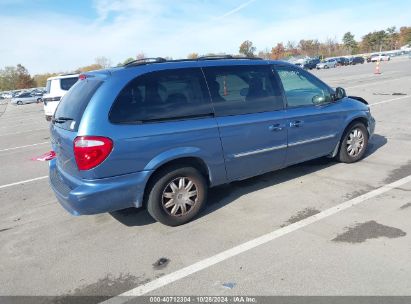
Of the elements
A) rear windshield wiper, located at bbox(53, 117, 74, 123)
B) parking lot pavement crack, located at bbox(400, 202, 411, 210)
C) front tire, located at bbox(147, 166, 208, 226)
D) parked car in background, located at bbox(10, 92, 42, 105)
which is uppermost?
parked car in background, located at bbox(10, 92, 42, 105)

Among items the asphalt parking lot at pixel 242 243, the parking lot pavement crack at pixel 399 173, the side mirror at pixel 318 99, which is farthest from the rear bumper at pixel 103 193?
the parking lot pavement crack at pixel 399 173

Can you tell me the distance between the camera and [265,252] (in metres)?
3.57

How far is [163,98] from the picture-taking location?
13.3 feet

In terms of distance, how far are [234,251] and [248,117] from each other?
1.75 metres

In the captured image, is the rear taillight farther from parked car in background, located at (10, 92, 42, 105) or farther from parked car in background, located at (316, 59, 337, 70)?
parked car in background, located at (316, 59, 337, 70)

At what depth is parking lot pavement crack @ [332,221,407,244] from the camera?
12.1 feet

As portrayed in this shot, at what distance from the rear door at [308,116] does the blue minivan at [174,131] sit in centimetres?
2

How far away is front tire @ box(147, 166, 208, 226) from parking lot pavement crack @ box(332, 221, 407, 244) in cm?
162

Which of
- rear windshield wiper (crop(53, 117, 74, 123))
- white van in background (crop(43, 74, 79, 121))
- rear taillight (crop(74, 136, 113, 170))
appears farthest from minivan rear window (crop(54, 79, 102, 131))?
white van in background (crop(43, 74, 79, 121))

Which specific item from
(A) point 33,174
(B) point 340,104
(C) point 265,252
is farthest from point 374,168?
(A) point 33,174

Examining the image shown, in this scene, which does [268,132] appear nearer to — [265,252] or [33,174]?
[265,252]

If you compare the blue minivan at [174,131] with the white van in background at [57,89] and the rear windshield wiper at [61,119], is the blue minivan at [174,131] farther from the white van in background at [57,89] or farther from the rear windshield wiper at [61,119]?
the white van in background at [57,89]

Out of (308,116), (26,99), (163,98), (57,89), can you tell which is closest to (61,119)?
(163,98)

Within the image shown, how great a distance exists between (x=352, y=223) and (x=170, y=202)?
2036 millimetres
